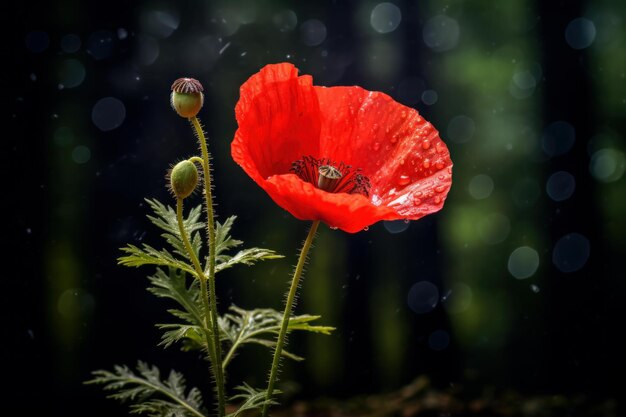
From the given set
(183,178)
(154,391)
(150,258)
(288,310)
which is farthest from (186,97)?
(154,391)

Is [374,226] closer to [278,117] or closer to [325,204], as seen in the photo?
[278,117]

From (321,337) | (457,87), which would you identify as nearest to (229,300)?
(321,337)

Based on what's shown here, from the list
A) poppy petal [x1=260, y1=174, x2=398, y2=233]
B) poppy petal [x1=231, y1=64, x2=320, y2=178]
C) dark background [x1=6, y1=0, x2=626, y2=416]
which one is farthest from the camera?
dark background [x1=6, y1=0, x2=626, y2=416]

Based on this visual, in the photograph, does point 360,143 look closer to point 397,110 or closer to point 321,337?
point 397,110

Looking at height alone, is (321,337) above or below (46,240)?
below

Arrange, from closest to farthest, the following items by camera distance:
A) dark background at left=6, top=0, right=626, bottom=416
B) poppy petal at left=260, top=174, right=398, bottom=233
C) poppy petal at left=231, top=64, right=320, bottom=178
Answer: poppy petal at left=260, top=174, right=398, bottom=233 < poppy petal at left=231, top=64, right=320, bottom=178 < dark background at left=6, top=0, right=626, bottom=416

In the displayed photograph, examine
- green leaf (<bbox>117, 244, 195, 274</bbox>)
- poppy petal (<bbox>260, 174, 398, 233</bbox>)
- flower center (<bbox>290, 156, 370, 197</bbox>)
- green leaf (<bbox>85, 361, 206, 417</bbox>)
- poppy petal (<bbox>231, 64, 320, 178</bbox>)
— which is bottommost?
green leaf (<bbox>85, 361, 206, 417</bbox>)

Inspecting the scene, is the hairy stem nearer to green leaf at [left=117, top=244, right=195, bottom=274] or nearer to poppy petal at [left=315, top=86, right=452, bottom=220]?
green leaf at [left=117, top=244, right=195, bottom=274]

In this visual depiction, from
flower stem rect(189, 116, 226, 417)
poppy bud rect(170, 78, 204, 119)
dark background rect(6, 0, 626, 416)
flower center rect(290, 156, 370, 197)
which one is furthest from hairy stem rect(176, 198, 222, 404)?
dark background rect(6, 0, 626, 416)
